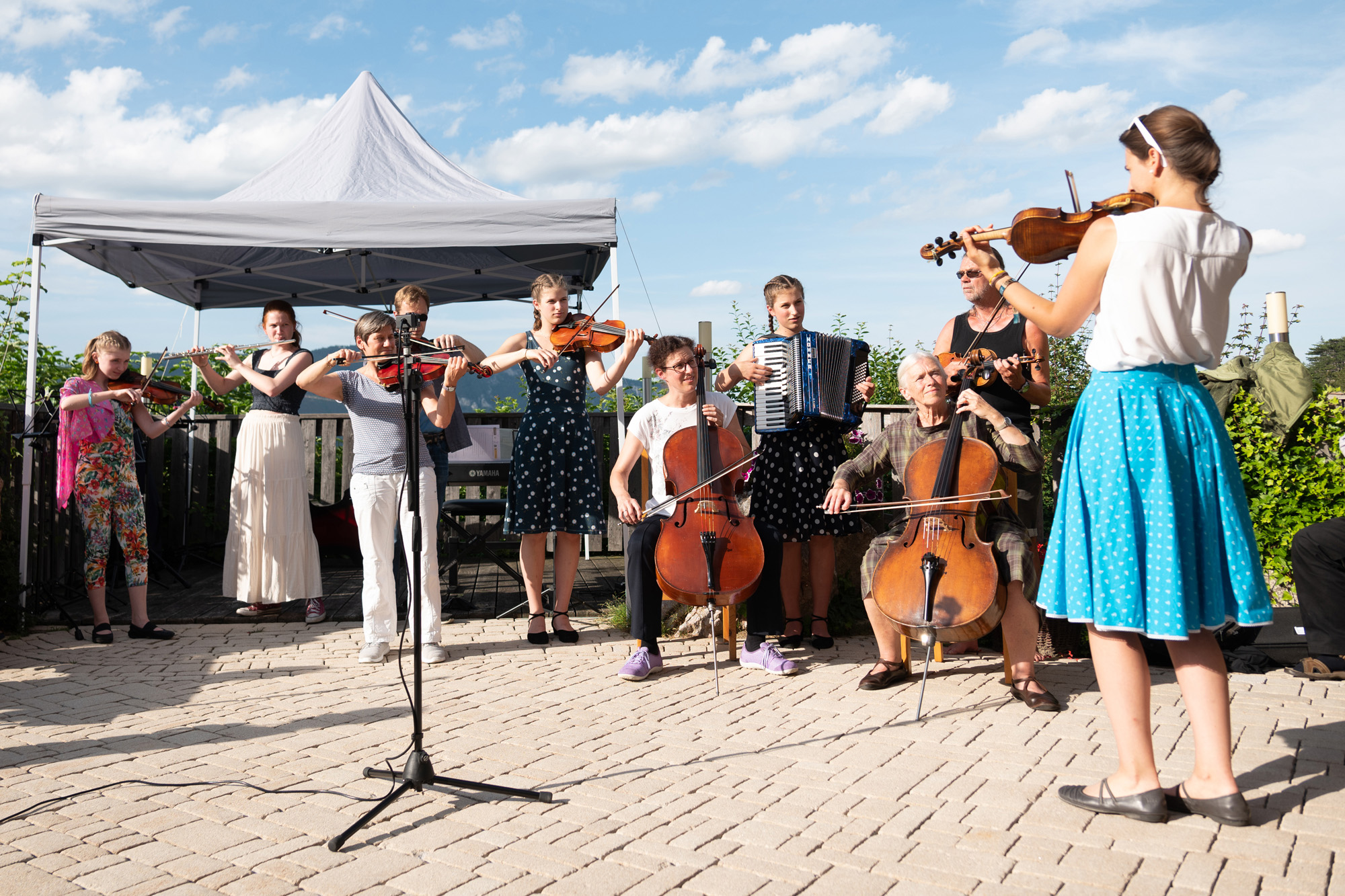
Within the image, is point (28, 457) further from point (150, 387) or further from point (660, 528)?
point (660, 528)

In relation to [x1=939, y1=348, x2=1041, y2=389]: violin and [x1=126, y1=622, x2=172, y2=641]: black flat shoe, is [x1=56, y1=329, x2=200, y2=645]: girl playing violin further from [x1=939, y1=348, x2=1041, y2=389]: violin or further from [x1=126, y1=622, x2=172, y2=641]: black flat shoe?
[x1=939, y1=348, x2=1041, y2=389]: violin

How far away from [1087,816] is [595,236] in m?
4.17

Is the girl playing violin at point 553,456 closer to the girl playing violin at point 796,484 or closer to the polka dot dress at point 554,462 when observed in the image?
the polka dot dress at point 554,462

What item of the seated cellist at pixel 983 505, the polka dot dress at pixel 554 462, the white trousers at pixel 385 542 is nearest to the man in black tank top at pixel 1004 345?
the seated cellist at pixel 983 505

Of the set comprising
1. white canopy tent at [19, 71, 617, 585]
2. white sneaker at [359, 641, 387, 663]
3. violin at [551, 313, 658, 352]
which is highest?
white canopy tent at [19, 71, 617, 585]

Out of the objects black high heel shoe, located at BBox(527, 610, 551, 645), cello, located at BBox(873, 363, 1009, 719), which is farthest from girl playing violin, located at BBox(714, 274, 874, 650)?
black high heel shoe, located at BBox(527, 610, 551, 645)

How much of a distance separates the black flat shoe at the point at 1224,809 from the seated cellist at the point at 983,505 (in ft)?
3.81

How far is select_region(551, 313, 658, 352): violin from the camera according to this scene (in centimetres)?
508

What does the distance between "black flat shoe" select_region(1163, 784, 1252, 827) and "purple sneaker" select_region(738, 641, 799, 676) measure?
201cm

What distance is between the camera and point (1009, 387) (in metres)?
4.47

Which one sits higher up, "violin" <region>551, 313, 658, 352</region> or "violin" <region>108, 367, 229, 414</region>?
"violin" <region>551, 313, 658, 352</region>

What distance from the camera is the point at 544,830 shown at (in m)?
2.64

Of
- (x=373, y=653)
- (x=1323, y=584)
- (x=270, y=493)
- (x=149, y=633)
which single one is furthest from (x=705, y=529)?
(x=149, y=633)

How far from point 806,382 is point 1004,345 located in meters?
0.95
